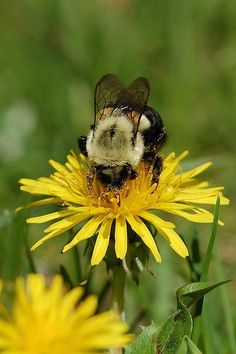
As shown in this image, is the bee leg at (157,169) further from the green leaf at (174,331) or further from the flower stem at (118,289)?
the green leaf at (174,331)

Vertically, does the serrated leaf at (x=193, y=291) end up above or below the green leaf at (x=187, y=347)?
above

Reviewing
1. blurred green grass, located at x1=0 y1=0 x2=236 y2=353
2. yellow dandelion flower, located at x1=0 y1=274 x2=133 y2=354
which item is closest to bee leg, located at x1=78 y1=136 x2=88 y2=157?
yellow dandelion flower, located at x1=0 y1=274 x2=133 y2=354

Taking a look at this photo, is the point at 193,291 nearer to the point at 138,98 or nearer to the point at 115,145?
the point at 115,145

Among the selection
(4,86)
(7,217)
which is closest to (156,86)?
(4,86)

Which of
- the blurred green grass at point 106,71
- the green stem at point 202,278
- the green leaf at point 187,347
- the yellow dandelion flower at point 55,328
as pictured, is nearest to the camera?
the yellow dandelion flower at point 55,328

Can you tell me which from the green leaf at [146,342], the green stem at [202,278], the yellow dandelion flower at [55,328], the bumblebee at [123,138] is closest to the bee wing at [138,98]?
the bumblebee at [123,138]

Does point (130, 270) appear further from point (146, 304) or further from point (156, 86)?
point (156, 86)
